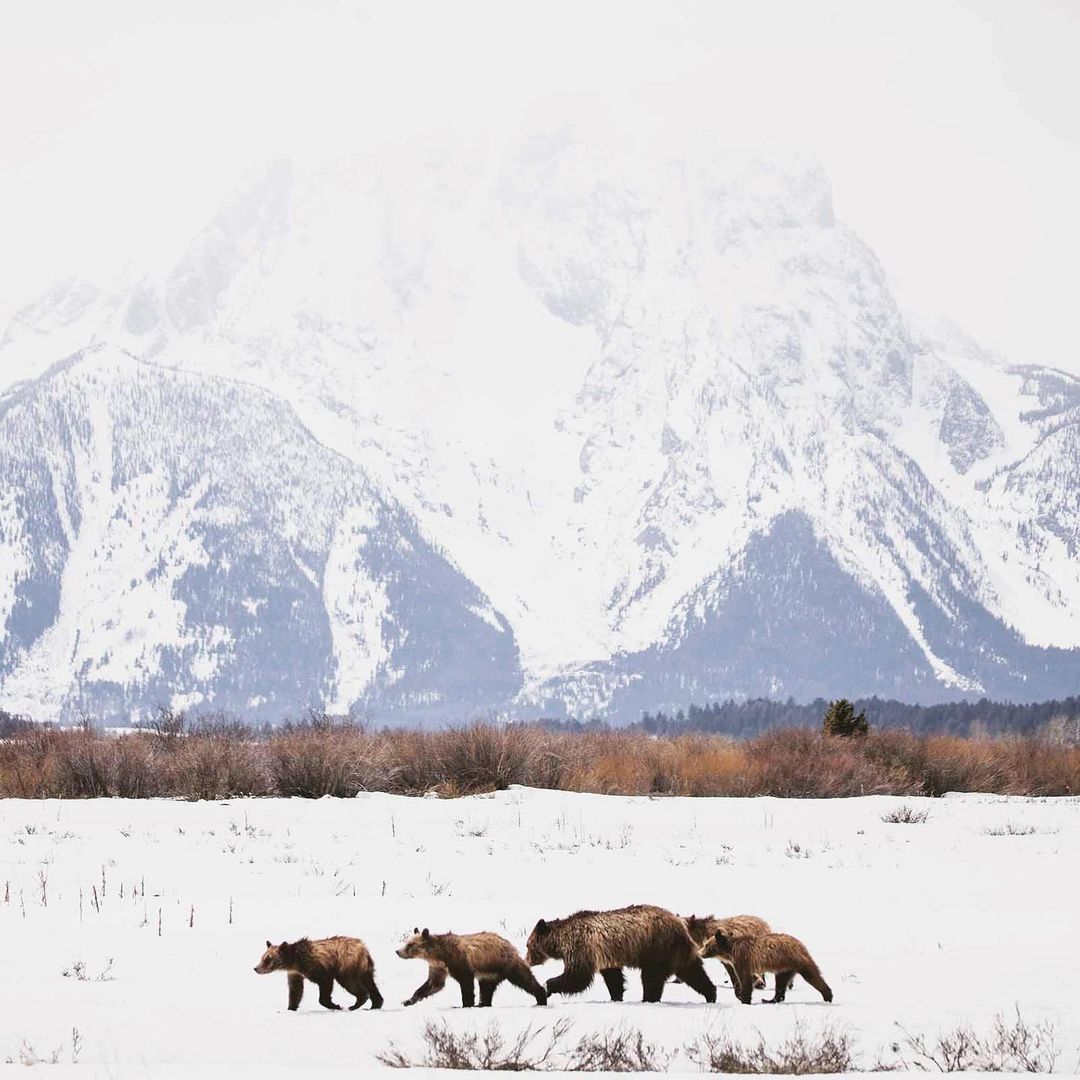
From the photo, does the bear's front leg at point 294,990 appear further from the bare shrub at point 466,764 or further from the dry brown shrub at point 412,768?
the dry brown shrub at point 412,768

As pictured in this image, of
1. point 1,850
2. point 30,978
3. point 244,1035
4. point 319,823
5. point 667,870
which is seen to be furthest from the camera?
point 319,823

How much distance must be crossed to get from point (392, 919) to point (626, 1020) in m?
5.60

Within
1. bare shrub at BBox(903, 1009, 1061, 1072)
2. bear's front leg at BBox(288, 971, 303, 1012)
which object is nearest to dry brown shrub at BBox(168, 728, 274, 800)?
bear's front leg at BBox(288, 971, 303, 1012)

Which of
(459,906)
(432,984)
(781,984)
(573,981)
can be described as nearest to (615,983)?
(573,981)

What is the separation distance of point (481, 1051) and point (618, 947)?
1634 mm

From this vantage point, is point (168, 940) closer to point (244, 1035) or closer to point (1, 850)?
point (244, 1035)

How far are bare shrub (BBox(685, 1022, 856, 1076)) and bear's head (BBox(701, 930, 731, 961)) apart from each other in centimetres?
122

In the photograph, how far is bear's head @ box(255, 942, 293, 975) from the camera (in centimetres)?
1124

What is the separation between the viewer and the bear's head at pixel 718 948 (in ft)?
38.4

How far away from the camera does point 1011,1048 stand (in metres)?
10.1

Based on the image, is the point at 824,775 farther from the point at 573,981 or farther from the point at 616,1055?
the point at 616,1055

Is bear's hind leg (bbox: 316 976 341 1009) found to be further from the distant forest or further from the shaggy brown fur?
the distant forest

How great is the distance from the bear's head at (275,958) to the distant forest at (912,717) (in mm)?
124017

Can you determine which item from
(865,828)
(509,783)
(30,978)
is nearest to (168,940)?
(30,978)
